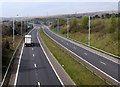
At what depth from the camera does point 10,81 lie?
21.1 meters

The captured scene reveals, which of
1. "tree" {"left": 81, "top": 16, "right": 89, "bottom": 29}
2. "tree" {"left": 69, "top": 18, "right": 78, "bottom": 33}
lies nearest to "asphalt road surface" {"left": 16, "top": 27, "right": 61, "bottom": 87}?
"tree" {"left": 81, "top": 16, "right": 89, "bottom": 29}

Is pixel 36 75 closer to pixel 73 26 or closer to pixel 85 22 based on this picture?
pixel 85 22

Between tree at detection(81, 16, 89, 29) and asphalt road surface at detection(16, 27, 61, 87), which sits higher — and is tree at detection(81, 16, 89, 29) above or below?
above

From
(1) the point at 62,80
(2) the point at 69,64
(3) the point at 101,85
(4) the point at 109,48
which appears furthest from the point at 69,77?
(4) the point at 109,48

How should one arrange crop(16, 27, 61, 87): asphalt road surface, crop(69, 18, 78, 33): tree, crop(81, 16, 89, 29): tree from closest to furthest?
1. crop(16, 27, 61, 87): asphalt road surface
2. crop(81, 16, 89, 29): tree
3. crop(69, 18, 78, 33): tree

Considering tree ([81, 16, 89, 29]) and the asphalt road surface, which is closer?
the asphalt road surface

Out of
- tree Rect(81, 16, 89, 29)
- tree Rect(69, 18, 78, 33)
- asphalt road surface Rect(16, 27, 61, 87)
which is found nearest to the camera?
asphalt road surface Rect(16, 27, 61, 87)

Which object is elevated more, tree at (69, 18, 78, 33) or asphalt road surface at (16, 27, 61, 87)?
tree at (69, 18, 78, 33)

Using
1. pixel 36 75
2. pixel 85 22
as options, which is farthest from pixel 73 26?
pixel 36 75

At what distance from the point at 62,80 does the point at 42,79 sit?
6.24ft

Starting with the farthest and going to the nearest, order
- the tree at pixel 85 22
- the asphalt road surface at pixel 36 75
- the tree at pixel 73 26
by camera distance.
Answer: the tree at pixel 73 26
the tree at pixel 85 22
the asphalt road surface at pixel 36 75

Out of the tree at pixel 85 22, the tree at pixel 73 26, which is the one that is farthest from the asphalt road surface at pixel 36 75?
the tree at pixel 73 26

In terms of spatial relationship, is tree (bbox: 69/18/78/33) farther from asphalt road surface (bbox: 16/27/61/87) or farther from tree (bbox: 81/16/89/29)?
asphalt road surface (bbox: 16/27/61/87)

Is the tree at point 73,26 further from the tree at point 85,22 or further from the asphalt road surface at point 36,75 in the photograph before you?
the asphalt road surface at point 36,75
